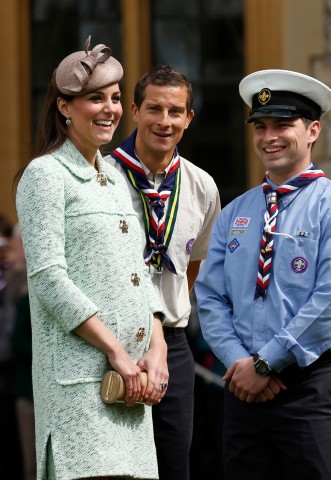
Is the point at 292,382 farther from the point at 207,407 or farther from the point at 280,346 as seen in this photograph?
the point at 207,407

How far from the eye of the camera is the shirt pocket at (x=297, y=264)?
17.0ft

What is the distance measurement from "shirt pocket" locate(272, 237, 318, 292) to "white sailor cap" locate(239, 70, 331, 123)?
479 mm

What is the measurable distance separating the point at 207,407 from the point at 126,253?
14.2 ft

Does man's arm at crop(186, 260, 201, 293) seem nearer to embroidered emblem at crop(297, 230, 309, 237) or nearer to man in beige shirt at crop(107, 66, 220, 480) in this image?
man in beige shirt at crop(107, 66, 220, 480)

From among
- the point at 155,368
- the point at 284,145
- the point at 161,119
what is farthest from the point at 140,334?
the point at 161,119

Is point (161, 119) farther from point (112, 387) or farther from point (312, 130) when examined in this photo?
point (112, 387)

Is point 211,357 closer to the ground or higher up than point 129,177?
closer to the ground

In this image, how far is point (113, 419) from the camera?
4895 millimetres

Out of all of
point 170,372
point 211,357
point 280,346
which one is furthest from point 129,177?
point 211,357

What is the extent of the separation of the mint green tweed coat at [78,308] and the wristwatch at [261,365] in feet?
1.27

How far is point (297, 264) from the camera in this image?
17.1 ft

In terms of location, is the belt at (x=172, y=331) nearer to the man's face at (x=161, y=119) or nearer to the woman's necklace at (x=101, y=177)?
the man's face at (x=161, y=119)

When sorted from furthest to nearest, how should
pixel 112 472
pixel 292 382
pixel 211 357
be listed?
pixel 211 357 → pixel 292 382 → pixel 112 472

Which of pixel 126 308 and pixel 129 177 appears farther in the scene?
pixel 129 177
